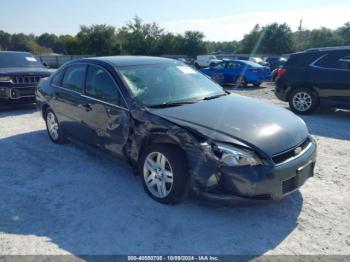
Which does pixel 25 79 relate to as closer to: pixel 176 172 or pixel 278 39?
pixel 176 172

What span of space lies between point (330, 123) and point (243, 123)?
486cm

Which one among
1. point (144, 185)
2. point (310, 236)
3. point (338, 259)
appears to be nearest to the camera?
point (338, 259)

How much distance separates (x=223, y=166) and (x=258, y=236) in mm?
733

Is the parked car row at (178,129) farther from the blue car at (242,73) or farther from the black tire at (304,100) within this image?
the blue car at (242,73)

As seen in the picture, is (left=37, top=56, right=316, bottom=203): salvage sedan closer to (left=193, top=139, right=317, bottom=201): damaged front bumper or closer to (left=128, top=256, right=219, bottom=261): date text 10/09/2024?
(left=193, top=139, right=317, bottom=201): damaged front bumper

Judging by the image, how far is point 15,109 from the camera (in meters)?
9.39

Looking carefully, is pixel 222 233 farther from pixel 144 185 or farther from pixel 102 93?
pixel 102 93

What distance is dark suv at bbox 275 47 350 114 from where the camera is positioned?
25.4 feet

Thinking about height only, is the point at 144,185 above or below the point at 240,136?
below

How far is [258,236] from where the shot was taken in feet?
10.2

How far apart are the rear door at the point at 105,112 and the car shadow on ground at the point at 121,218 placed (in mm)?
537

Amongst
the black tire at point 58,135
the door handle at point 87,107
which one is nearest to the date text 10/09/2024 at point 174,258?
the door handle at point 87,107

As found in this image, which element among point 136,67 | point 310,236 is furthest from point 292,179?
point 136,67

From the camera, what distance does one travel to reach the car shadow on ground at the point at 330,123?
21.7 feet
